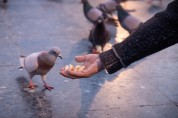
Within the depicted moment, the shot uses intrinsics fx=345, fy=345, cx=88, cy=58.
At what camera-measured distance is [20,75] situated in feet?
15.8

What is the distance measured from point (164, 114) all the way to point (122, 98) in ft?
1.93

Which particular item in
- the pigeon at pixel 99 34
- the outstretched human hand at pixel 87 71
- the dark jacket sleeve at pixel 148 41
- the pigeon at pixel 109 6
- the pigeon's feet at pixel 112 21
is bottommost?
the pigeon's feet at pixel 112 21

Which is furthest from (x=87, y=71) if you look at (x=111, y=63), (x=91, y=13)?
(x=91, y=13)

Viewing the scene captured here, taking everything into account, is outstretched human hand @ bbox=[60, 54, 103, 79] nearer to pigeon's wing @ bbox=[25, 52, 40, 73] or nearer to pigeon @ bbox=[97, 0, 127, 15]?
pigeon's wing @ bbox=[25, 52, 40, 73]

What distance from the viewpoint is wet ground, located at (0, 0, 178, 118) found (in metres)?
4.04

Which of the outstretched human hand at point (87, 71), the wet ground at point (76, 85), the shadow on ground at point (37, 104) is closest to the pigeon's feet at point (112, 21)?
the wet ground at point (76, 85)

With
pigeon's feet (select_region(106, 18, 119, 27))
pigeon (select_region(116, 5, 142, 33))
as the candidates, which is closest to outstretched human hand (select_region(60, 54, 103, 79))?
pigeon (select_region(116, 5, 142, 33))

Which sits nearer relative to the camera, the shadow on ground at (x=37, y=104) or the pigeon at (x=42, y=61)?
the shadow on ground at (x=37, y=104)

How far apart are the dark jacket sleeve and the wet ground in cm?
112

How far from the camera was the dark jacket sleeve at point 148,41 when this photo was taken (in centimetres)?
283

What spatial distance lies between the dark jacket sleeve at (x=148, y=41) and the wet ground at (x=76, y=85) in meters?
1.12

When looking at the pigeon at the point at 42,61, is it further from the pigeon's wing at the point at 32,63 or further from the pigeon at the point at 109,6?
the pigeon at the point at 109,6

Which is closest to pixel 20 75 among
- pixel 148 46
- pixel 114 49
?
pixel 114 49

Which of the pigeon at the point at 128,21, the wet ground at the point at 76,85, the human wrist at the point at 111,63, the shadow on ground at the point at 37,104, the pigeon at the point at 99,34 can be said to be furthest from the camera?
the pigeon at the point at 128,21
